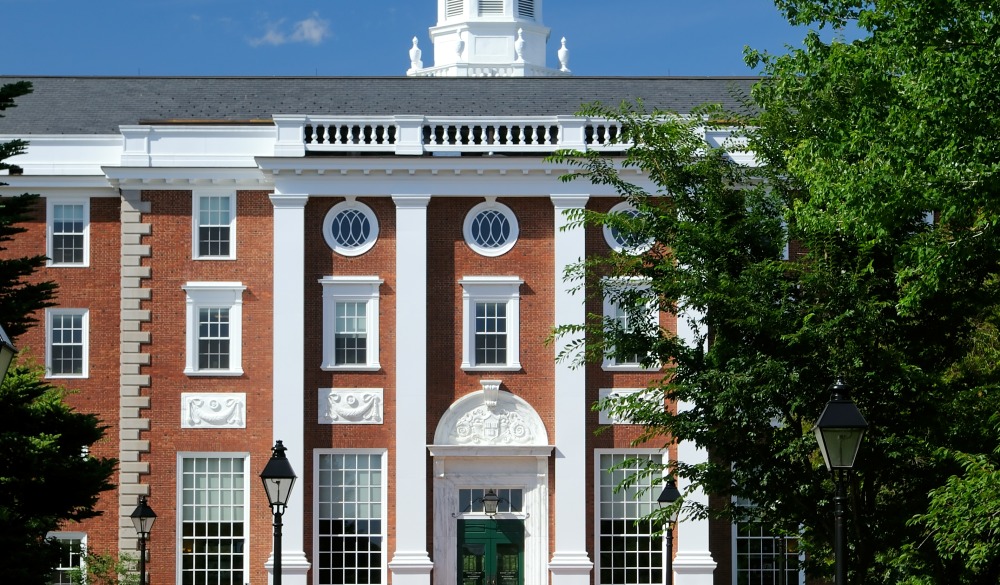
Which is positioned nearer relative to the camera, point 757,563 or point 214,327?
point 757,563

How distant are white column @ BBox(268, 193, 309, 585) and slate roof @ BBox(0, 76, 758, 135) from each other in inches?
154

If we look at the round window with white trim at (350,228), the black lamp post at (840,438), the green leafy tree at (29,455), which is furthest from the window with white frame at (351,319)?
the black lamp post at (840,438)

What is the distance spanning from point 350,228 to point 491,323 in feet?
13.5

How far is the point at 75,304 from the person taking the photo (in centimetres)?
4284

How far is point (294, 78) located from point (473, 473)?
12208 mm

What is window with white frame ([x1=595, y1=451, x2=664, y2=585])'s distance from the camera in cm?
4144

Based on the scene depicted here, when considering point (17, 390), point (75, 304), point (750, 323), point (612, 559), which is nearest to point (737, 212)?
point (750, 323)

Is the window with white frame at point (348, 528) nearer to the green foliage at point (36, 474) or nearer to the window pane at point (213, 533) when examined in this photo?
the window pane at point (213, 533)

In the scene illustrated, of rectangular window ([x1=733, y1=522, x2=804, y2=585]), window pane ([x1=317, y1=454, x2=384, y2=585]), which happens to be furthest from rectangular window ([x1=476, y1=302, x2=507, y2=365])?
rectangular window ([x1=733, y1=522, x2=804, y2=585])

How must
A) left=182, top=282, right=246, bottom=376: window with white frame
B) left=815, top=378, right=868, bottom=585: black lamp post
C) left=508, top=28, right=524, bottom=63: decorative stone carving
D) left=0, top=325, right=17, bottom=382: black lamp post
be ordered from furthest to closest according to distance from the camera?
left=508, top=28, right=524, bottom=63: decorative stone carving < left=182, top=282, right=246, bottom=376: window with white frame < left=815, top=378, right=868, bottom=585: black lamp post < left=0, top=325, right=17, bottom=382: black lamp post

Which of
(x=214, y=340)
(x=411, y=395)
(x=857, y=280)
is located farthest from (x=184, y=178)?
(x=857, y=280)

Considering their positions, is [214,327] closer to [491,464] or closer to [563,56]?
[491,464]

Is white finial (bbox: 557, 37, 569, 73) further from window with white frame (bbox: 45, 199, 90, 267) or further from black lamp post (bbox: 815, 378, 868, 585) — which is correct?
black lamp post (bbox: 815, 378, 868, 585)

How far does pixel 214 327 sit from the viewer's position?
42188 millimetres
